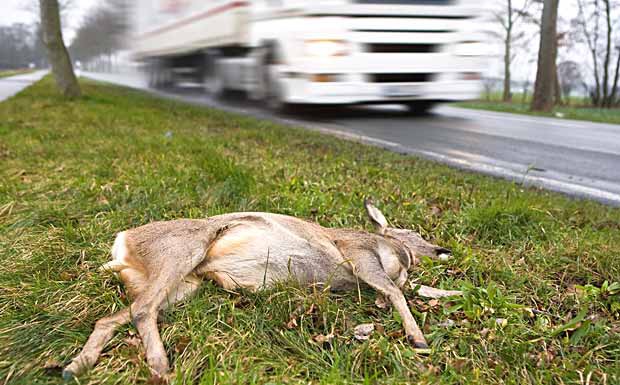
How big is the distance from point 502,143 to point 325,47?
322 cm

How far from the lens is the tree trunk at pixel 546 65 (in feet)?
49.2

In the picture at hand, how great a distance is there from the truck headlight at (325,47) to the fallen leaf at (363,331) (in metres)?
7.09

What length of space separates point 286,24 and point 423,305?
7553 mm

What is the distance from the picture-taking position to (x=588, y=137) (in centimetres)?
824

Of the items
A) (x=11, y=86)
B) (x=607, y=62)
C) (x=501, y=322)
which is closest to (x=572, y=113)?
(x=607, y=62)

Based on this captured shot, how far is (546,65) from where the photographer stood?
1546 centimetres

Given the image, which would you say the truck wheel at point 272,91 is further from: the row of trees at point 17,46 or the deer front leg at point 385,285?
the row of trees at point 17,46

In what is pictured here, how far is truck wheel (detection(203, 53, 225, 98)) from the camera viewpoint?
1338cm

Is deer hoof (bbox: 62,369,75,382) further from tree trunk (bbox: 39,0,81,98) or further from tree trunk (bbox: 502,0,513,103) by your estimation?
tree trunk (bbox: 502,0,513,103)

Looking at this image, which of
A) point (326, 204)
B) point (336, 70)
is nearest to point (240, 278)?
point (326, 204)

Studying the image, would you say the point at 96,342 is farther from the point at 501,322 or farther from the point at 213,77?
the point at 213,77

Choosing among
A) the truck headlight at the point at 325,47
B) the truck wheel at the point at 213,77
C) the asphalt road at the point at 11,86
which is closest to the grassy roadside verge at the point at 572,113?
the truck headlight at the point at 325,47

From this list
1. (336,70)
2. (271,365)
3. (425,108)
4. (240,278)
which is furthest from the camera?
(425,108)

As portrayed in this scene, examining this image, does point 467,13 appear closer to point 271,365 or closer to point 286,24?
point 286,24
